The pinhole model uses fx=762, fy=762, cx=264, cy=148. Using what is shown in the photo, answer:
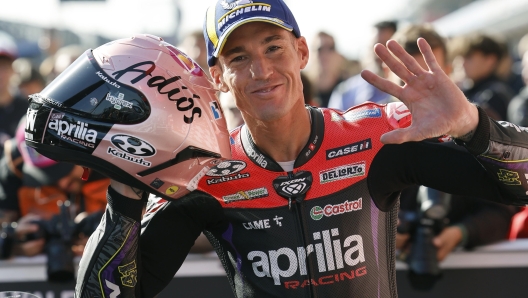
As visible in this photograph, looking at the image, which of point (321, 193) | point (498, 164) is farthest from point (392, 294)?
point (498, 164)

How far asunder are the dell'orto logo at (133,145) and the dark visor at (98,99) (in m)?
0.06

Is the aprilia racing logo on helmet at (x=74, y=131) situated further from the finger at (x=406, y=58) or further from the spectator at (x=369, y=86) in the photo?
the spectator at (x=369, y=86)

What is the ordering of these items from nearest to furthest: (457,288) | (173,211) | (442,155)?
(442,155) → (173,211) → (457,288)

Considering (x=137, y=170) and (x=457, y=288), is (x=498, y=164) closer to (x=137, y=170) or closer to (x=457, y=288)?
(x=137, y=170)

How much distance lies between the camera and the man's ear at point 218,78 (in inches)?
Result: 121

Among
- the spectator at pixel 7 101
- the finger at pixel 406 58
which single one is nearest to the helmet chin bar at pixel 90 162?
the finger at pixel 406 58

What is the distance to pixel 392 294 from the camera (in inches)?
119

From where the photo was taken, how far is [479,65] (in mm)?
6941

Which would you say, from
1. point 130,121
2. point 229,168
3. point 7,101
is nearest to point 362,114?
point 229,168

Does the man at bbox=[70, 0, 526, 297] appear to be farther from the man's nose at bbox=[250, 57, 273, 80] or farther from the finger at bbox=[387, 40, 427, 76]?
the finger at bbox=[387, 40, 427, 76]

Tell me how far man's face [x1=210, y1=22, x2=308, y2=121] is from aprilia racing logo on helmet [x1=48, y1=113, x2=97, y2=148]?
2.04 ft

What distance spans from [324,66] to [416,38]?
366cm

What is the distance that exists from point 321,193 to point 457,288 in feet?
5.72

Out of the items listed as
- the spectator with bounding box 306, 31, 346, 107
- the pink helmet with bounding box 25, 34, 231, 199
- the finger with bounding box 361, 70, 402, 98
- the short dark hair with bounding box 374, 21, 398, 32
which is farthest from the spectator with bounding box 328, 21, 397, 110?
the pink helmet with bounding box 25, 34, 231, 199
